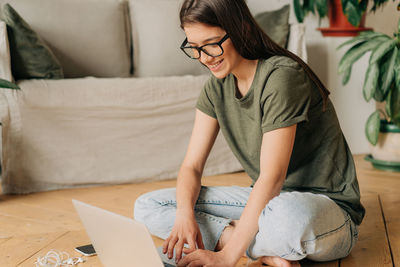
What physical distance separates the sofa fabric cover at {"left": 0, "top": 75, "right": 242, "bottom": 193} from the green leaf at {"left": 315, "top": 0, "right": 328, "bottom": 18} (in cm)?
88

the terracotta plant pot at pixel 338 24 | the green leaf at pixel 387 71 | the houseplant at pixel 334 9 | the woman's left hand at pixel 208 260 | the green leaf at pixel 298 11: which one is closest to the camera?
the woman's left hand at pixel 208 260

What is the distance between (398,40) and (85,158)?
1.49 metres

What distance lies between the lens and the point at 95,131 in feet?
7.12

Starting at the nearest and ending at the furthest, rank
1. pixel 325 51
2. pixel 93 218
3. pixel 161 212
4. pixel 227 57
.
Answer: pixel 93 218 < pixel 227 57 < pixel 161 212 < pixel 325 51

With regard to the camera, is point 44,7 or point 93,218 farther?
point 44,7

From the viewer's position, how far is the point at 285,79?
113 cm

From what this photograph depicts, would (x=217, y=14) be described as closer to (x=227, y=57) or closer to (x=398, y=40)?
(x=227, y=57)

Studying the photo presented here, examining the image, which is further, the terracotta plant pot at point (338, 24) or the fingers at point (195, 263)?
the terracotta plant pot at point (338, 24)

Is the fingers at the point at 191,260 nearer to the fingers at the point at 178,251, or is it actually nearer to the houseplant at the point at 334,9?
the fingers at the point at 178,251

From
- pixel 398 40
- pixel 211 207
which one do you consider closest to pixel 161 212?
pixel 211 207

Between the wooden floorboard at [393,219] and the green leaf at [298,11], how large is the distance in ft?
4.22

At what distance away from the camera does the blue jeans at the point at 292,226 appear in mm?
1105

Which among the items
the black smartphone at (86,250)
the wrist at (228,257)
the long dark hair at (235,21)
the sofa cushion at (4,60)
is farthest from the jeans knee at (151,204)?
the sofa cushion at (4,60)

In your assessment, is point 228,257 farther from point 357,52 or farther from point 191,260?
point 357,52
